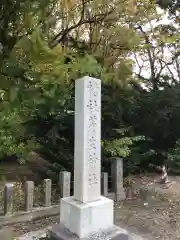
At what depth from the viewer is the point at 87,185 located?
344 cm

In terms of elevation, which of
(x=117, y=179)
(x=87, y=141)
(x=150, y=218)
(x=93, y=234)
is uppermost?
(x=87, y=141)

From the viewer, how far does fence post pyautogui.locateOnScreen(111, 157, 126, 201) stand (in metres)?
5.61

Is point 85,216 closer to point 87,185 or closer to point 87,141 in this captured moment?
point 87,185

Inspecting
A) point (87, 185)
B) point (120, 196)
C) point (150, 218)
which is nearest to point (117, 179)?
point (120, 196)

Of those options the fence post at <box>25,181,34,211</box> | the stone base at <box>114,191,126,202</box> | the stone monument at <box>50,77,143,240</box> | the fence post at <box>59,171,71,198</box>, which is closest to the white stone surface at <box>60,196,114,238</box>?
the stone monument at <box>50,77,143,240</box>

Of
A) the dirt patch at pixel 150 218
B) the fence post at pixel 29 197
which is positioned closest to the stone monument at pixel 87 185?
the dirt patch at pixel 150 218

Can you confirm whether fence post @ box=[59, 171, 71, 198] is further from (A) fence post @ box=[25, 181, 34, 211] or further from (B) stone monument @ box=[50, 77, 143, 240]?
(B) stone monument @ box=[50, 77, 143, 240]

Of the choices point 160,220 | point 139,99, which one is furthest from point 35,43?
point 139,99

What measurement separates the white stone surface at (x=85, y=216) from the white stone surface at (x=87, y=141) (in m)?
0.10

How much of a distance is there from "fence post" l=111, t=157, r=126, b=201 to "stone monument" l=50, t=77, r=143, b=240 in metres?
2.07

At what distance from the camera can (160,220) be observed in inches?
183

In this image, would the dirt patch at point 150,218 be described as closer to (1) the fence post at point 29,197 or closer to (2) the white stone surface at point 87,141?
(1) the fence post at point 29,197

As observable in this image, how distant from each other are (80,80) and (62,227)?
173 cm

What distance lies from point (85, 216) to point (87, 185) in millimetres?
338
